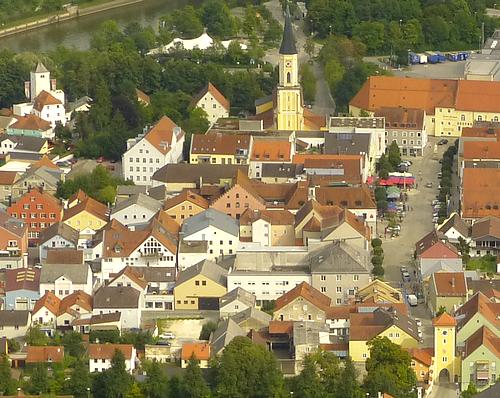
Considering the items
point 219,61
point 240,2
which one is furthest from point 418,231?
point 240,2

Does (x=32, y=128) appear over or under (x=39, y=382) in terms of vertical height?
over

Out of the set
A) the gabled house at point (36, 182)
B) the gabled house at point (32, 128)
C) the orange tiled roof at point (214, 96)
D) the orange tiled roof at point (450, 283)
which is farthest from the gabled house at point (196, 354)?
the orange tiled roof at point (214, 96)

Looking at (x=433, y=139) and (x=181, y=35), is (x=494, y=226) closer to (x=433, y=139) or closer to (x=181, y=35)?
(x=433, y=139)

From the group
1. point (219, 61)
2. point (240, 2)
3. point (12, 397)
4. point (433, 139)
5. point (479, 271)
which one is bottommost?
point (12, 397)

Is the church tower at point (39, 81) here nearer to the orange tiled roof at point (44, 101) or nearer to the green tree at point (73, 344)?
the orange tiled roof at point (44, 101)

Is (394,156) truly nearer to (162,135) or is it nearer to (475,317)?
(162,135)

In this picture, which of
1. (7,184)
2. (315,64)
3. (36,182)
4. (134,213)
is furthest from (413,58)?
(134,213)
